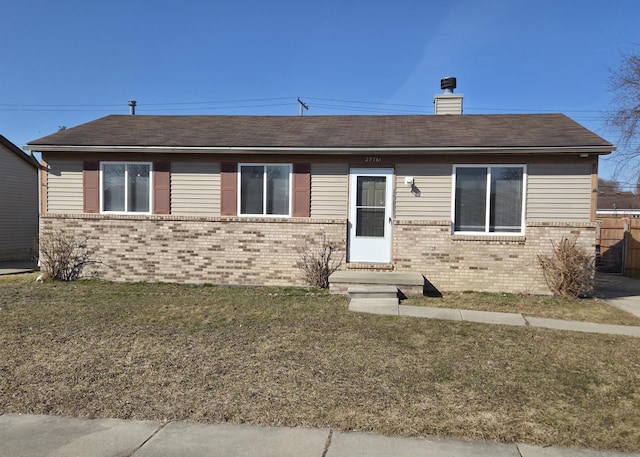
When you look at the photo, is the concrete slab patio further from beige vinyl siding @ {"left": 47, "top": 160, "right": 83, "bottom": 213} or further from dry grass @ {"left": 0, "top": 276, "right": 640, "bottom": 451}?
beige vinyl siding @ {"left": 47, "top": 160, "right": 83, "bottom": 213}

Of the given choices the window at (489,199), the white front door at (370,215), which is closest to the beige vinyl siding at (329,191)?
the white front door at (370,215)

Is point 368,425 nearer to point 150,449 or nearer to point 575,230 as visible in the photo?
point 150,449

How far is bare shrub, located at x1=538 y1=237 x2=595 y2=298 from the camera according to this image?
8.89 metres

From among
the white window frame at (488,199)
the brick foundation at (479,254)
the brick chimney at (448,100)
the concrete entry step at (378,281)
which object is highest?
the brick chimney at (448,100)

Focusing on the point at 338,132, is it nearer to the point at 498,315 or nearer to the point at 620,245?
the point at 498,315

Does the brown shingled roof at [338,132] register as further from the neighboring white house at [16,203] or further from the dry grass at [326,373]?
the neighboring white house at [16,203]

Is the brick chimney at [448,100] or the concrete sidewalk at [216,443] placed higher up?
the brick chimney at [448,100]

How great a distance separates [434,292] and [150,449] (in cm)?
721

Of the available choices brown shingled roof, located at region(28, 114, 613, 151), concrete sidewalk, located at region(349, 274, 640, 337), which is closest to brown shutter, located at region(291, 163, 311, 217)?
brown shingled roof, located at region(28, 114, 613, 151)

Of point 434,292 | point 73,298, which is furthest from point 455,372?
point 73,298

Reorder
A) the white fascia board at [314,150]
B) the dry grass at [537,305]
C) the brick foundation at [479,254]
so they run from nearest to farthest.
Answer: the dry grass at [537,305] → the white fascia board at [314,150] → the brick foundation at [479,254]

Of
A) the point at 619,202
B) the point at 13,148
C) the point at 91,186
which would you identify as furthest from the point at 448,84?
the point at 619,202

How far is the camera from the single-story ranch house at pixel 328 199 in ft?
30.4

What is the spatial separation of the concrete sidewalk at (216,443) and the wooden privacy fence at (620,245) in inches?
524
